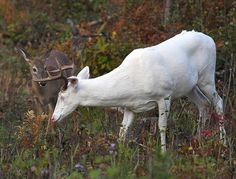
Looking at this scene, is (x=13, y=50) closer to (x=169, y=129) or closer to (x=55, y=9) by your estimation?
(x=55, y=9)

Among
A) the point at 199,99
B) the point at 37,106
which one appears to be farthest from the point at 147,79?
the point at 37,106

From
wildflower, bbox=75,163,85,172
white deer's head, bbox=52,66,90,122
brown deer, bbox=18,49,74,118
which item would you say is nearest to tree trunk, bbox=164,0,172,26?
brown deer, bbox=18,49,74,118

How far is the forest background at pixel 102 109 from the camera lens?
788 centimetres

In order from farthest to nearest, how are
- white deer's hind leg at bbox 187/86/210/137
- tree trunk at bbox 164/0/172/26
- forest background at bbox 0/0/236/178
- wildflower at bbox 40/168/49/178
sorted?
tree trunk at bbox 164/0/172/26
white deer's hind leg at bbox 187/86/210/137
forest background at bbox 0/0/236/178
wildflower at bbox 40/168/49/178

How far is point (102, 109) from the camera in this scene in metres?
11.1

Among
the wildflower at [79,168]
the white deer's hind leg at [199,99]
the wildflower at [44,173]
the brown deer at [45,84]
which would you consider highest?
the brown deer at [45,84]

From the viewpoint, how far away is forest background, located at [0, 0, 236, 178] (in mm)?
7875

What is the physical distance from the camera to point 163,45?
9672 millimetres

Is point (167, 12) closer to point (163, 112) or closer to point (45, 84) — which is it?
point (45, 84)

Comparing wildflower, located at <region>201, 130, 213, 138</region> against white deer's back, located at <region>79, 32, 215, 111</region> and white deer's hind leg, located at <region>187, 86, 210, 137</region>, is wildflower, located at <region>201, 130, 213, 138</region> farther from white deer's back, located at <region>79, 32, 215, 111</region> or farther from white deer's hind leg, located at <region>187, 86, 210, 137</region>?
white deer's hind leg, located at <region>187, 86, 210, 137</region>

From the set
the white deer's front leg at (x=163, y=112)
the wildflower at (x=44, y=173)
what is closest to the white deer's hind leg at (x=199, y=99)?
the white deer's front leg at (x=163, y=112)

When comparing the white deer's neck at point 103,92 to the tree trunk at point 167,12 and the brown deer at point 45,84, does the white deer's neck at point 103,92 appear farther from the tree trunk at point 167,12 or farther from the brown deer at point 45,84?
the tree trunk at point 167,12

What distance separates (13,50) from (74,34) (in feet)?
4.32

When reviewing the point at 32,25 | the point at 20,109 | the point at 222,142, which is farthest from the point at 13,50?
the point at 222,142
